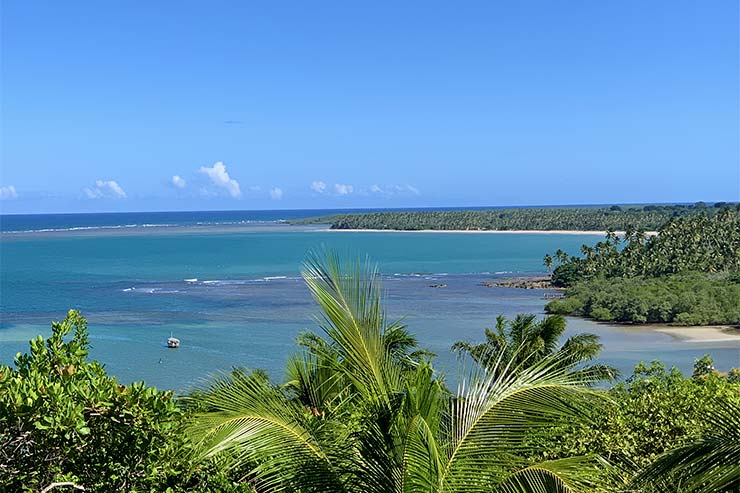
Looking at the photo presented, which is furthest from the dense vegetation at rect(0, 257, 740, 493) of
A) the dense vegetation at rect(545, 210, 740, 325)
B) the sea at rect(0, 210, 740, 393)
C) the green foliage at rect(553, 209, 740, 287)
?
the green foliage at rect(553, 209, 740, 287)

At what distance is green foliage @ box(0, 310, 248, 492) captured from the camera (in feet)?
18.5

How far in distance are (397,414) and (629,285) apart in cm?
6575

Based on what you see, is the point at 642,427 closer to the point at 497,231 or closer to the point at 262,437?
the point at 262,437

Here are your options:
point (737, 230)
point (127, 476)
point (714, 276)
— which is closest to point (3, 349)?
point (127, 476)

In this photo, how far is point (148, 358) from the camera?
140 feet

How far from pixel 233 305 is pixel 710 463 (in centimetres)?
5962

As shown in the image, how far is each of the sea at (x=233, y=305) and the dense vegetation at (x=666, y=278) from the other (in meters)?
3.29

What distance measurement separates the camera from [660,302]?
5941 centimetres

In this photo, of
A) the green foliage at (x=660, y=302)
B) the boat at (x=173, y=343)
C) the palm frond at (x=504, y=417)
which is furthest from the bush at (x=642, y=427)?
the green foliage at (x=660, y=302)

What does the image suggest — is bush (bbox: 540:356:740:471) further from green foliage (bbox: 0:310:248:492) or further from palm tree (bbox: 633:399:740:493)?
green foliage (bbox: 0:310:248:492)

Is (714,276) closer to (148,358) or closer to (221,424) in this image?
(148,358)

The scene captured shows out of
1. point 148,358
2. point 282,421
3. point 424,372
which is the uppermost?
point 424,372

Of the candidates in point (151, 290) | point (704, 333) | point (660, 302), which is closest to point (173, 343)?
point (151, 290)

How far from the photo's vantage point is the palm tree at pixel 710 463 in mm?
5102
